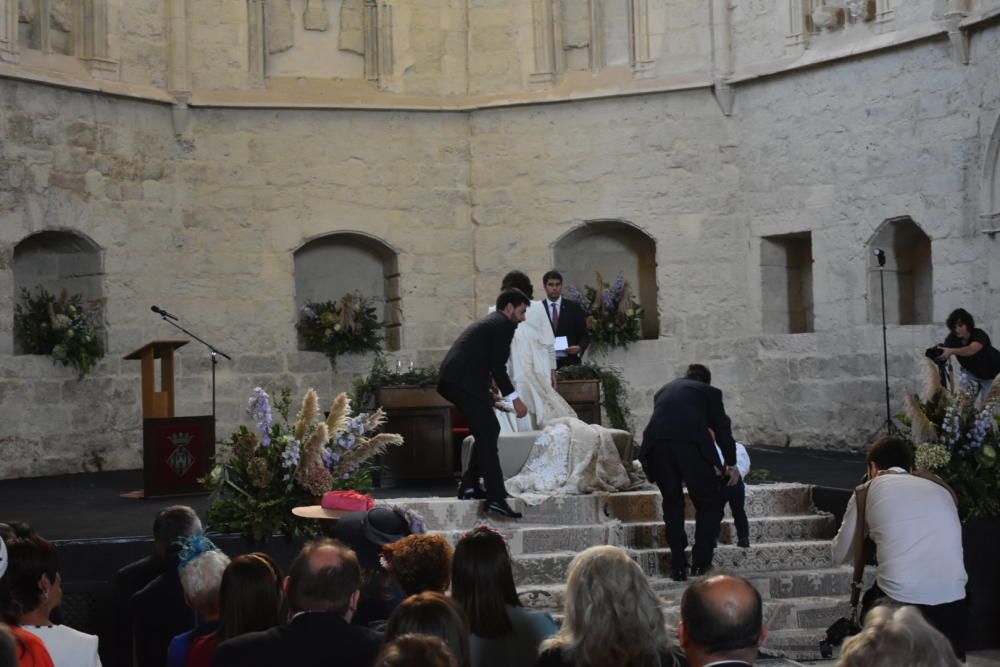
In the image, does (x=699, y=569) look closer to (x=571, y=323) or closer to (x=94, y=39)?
(x=571, y=323)

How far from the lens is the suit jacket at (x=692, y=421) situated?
25.0 ft

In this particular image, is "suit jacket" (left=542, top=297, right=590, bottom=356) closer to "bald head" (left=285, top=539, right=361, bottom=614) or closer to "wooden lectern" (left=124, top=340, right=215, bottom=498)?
"wooden lectern" (left=124, top=340, right=215, bottom=498)

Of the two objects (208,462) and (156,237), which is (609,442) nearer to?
(208,462)

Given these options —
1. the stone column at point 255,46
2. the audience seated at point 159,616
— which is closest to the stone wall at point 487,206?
the stone column at point 255,46

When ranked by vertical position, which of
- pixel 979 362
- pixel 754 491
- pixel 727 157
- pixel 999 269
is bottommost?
pixel 754 491

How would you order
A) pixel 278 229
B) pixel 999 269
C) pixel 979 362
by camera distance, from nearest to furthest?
pixel 979 362 → pixel 999 269 → pixel 278 229

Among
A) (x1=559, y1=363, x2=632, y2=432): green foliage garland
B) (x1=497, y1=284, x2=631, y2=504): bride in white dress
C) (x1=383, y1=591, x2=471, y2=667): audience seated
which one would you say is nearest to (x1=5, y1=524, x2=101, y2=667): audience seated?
(x1=383, y1=591, x2=471, y2=667): audience seated

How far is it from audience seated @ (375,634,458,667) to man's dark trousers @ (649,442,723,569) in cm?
514

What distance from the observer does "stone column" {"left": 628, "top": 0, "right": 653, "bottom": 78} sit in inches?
531

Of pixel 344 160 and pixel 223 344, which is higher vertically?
pixel 344 160

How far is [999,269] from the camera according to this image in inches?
433

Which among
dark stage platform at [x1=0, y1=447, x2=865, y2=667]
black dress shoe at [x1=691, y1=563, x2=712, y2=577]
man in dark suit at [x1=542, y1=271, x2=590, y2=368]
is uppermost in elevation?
man in dark suit at [x1=542, y1=271, x2=590, y2=368]

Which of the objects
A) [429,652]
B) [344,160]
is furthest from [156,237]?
[429,652]

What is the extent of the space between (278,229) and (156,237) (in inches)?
48.0
